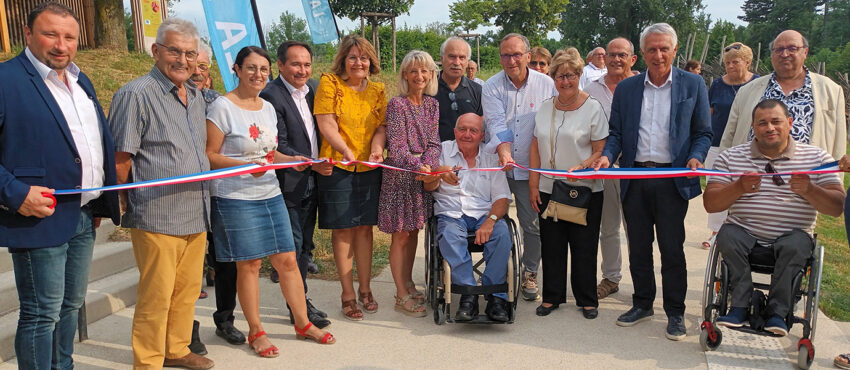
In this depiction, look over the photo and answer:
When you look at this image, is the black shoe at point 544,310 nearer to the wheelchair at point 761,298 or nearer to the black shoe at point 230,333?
the wheelchair at point 761,298

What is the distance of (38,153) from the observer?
2.62 metres

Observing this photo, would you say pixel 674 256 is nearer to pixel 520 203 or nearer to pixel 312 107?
pixel 520 203

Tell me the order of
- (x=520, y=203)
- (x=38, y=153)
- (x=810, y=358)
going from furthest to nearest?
(x=520, y=203) < (x=810, y=358) < (x=38, y=153)

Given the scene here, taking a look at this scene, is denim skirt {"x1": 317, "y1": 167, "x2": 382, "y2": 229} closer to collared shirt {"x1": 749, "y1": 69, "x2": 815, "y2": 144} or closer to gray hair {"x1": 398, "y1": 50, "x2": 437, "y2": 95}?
gray hair {"x1": 398, "y1": 50, "x2": 437, "y2": 95}

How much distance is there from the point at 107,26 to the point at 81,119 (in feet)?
32.9

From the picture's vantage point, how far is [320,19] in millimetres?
8094

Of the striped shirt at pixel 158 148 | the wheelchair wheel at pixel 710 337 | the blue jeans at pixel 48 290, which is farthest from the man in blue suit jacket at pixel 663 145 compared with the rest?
the blue jeans at pixel 48 290

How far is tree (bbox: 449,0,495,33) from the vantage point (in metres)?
39.4

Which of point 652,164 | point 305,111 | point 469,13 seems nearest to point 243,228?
point 305,111

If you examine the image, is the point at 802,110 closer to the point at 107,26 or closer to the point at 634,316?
the point at 634,316

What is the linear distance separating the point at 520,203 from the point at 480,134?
2.42 feet

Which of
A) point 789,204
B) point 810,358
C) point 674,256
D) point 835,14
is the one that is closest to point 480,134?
point 674,256

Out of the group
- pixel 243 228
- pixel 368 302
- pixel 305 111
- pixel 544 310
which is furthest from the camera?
pixel 368 302

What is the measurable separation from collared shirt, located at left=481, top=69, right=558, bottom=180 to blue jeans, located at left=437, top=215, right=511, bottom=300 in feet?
2.25
